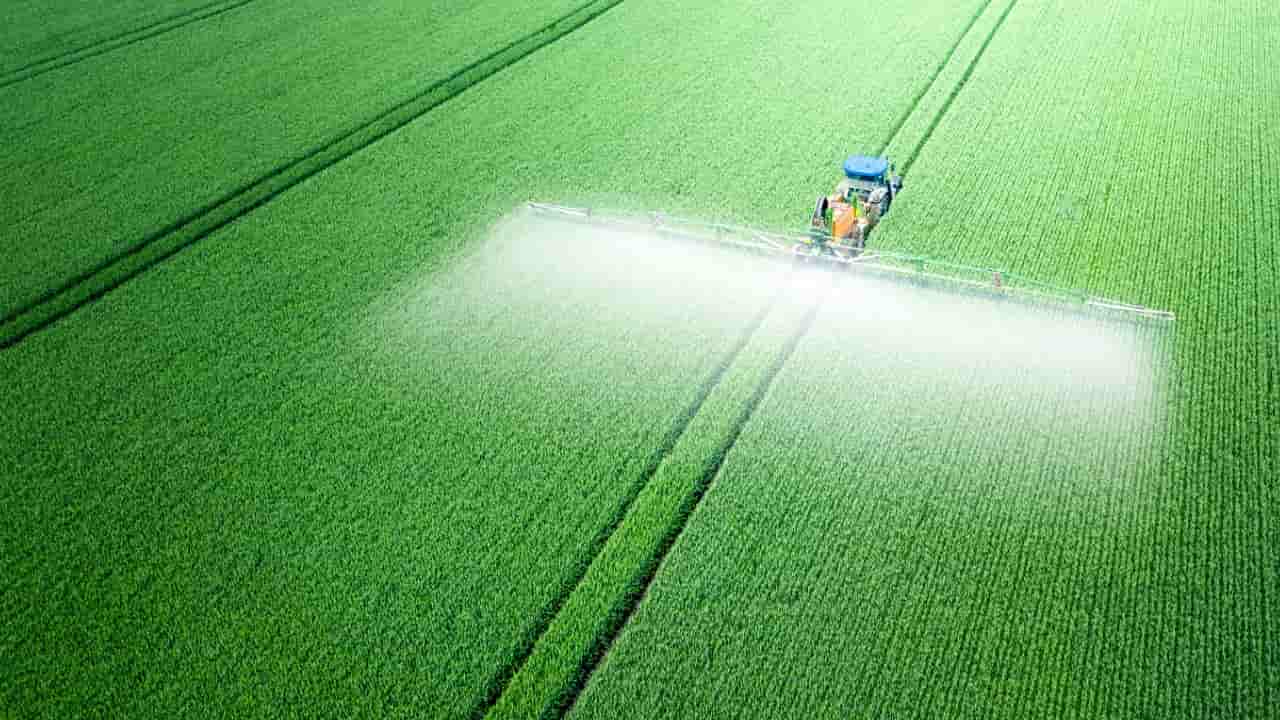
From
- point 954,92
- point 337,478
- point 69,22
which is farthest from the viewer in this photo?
point 69,22

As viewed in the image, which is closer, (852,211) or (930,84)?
(852,211)

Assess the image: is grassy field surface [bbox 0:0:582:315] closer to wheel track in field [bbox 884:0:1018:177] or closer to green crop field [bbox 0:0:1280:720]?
green crop field [bbox 0:0:1280:720]

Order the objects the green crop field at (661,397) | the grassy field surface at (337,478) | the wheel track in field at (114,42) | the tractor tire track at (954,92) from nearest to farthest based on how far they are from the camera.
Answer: the green crop field at (661,397), the grassy field surface at (337,478), the tractor tire track at (954,92), the wheel track in field at (114,42)

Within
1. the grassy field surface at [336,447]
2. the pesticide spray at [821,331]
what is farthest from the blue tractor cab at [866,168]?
the grassy field surface at [336,447]

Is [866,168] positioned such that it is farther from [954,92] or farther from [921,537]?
[921,537]

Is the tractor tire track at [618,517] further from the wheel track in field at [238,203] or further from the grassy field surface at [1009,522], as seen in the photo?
the wheel track in field at [238,203]

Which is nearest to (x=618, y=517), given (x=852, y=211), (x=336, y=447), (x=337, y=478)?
(x=337, y=478)

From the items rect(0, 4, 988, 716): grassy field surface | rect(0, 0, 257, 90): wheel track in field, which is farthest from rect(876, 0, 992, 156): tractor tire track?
rect(0, 0, 257, 90): wheel track in field
